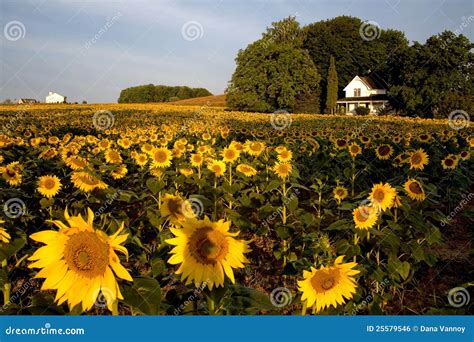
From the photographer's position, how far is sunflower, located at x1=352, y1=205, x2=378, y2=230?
3.28 meters

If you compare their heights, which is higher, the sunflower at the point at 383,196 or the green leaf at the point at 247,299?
the sunflower at the point at 383,196

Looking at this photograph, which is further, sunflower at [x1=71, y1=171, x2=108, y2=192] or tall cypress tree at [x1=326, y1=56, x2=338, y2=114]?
tall cypress tree at [x1=326, y1=56, x2=338, y2=114]

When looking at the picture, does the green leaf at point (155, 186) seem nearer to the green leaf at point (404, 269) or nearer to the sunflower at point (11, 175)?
the sunflower at point (11, 175)

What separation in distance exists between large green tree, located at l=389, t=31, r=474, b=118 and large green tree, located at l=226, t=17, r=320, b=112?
12.3 m

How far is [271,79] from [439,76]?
1826cm

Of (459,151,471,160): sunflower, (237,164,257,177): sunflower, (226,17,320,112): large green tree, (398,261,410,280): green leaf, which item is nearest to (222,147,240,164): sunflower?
(237,164,257,177): sunflower

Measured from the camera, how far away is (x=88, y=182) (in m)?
3.85

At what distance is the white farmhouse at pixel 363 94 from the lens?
51125 mm

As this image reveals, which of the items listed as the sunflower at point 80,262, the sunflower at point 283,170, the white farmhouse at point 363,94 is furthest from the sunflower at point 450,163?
the white farmhouse at point 363,94

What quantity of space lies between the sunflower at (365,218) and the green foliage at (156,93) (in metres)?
65.4

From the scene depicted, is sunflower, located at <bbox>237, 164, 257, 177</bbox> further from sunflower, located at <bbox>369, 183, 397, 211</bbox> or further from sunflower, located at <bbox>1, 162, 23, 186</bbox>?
sunflower, located at <bbox>1, 162, 23, 186</bbox>
